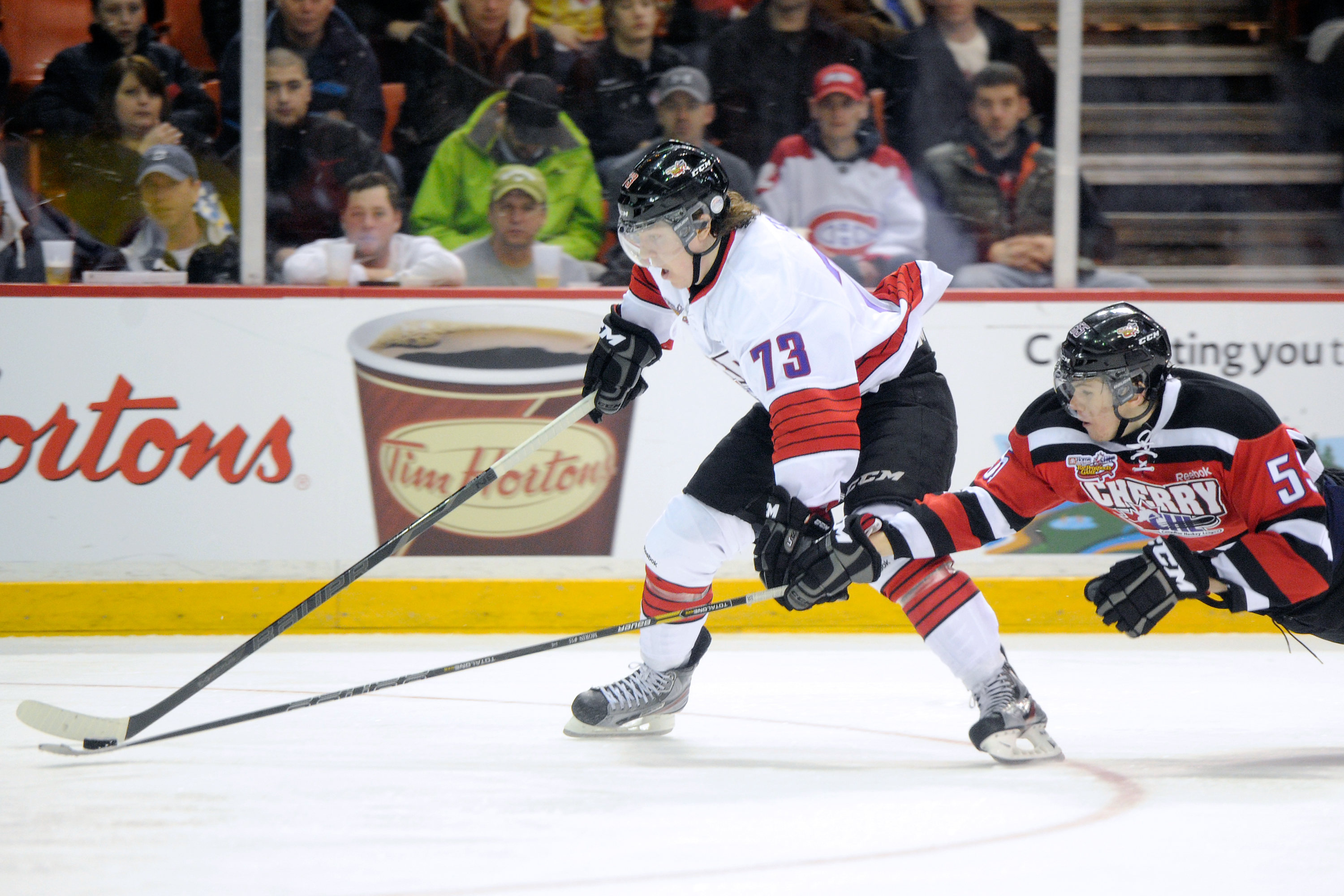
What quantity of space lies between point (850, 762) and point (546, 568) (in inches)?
71.7

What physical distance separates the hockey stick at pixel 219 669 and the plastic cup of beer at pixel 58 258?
6.04ft

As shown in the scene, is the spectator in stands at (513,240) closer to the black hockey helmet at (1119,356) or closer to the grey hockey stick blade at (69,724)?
the grey hockey stick blade at (69,724)

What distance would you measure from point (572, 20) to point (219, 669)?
2.63 metres

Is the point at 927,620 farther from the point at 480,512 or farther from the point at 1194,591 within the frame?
the point at 480,512

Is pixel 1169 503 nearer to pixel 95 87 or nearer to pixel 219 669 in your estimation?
pixel 219 669

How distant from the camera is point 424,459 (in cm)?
424

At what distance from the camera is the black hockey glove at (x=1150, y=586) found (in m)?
2.43

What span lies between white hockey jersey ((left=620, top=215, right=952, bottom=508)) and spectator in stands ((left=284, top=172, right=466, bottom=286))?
1.66 m

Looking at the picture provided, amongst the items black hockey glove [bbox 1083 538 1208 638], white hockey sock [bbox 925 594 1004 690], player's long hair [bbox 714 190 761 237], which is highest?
player's long hair [bbox 714 190 761 237]

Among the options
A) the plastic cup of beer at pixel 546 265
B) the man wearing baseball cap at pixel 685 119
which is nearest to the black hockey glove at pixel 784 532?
the plastic cup of beer at pixel 546 265

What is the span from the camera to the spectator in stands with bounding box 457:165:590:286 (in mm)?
4359

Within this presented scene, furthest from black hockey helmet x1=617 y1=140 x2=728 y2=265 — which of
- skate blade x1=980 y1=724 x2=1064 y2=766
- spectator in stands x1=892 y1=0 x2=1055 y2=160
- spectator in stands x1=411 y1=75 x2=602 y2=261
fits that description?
spectator in stands x1=892 y1=0 x2=1055 y2=160

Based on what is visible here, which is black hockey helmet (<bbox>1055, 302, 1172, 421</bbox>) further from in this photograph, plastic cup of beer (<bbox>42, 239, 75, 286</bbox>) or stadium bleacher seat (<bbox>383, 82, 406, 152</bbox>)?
plastic cup of beer (<bbox>42, 239, 75, 286</bbox>)

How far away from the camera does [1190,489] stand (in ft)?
8.30
